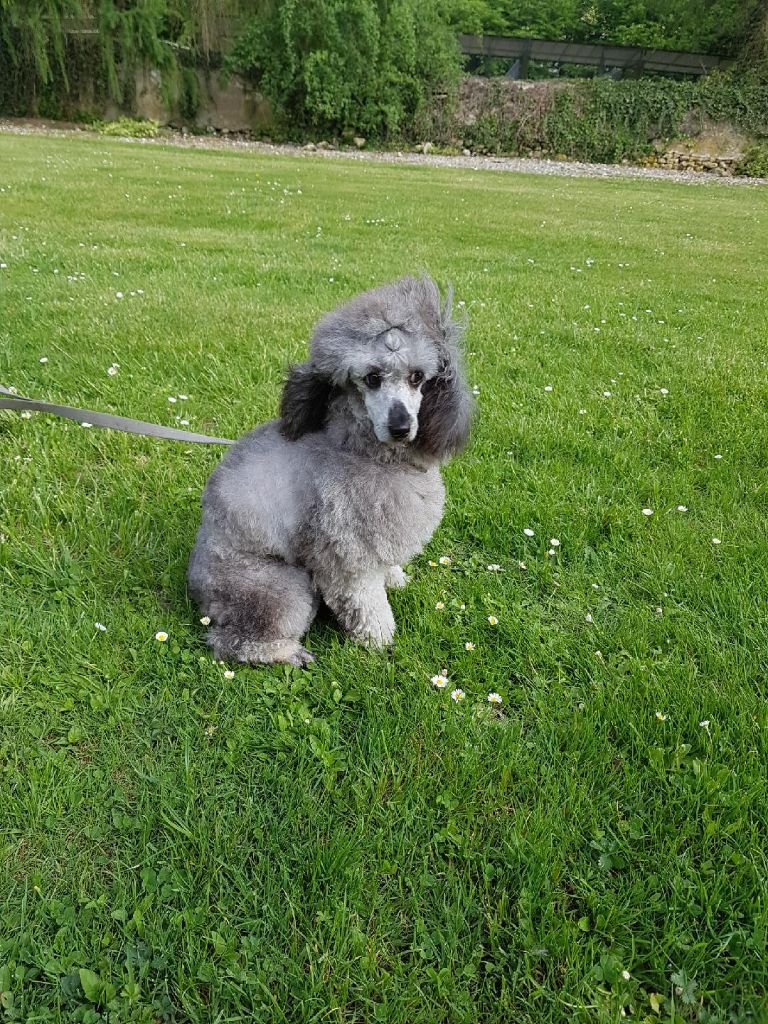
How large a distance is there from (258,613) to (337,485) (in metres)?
0.56

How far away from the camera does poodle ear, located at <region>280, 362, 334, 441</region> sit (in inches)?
87.7

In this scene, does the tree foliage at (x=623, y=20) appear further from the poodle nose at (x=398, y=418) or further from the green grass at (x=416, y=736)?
the poodle nose at (x=398, y=418)

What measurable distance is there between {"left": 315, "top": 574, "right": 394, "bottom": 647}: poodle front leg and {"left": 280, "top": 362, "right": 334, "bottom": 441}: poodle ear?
1.96ft

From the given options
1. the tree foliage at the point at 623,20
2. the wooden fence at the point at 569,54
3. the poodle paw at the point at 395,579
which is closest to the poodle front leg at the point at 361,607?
the poodle paw at the point at 395,579

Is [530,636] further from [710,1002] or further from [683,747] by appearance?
[710,1002]

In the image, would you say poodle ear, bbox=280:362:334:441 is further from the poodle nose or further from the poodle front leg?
the poodle front leg

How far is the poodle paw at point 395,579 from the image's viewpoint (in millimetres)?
2836

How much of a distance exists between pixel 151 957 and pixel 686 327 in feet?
21.3

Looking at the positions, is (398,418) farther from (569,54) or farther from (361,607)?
(569,54)

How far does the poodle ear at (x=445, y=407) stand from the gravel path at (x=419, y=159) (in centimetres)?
2156

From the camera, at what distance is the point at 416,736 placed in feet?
7.18

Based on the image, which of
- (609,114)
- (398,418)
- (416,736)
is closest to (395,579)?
(416,736)

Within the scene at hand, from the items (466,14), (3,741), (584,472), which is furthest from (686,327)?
(466,14)

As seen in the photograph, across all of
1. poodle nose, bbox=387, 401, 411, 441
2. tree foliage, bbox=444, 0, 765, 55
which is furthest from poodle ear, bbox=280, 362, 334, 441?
tree foliage, bbox=444, 0, 765, 55
